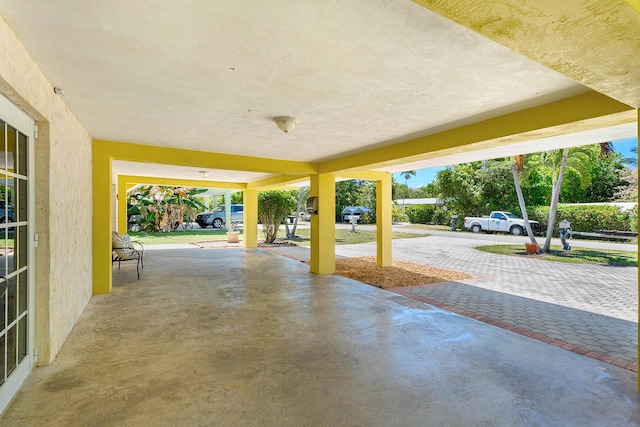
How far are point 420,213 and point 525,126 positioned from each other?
27.5 meters

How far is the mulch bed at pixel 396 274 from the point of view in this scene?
7.54 meters

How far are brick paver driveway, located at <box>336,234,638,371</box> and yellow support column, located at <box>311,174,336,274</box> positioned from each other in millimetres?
2377

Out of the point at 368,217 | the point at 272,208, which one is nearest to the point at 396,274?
the point at 272,208

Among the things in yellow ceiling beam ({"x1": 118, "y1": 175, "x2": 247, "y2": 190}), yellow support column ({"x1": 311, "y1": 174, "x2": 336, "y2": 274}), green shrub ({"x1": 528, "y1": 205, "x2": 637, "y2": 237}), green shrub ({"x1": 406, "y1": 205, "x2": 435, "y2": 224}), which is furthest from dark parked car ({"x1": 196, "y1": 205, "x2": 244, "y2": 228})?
green shrub ({"x1": 528, "y1": 205, "x2": 637, "y2": 237})

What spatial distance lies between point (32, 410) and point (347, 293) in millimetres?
4875

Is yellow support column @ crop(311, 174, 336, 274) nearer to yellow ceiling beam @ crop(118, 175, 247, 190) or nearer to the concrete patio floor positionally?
the concrete patio floor

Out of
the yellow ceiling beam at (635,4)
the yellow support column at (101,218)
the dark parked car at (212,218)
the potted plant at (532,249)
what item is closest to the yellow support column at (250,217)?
the yellow support column at (101,218)

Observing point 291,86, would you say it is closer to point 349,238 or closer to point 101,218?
point 101,218

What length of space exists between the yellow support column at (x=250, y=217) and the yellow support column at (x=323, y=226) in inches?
248

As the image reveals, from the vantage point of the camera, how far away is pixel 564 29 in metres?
1.59

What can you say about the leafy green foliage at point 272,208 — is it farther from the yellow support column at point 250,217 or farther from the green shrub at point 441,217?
the green shrub at point 441,217

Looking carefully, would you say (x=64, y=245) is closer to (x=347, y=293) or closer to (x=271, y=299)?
(x=271, y=299)

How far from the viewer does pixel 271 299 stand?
19.6ft

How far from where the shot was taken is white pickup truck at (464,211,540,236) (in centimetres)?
2062
